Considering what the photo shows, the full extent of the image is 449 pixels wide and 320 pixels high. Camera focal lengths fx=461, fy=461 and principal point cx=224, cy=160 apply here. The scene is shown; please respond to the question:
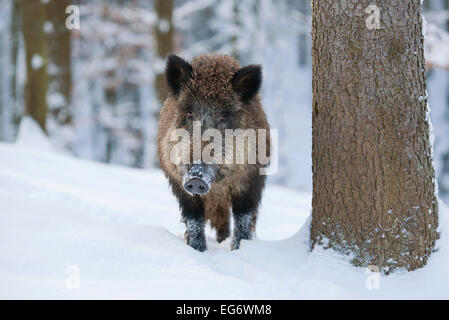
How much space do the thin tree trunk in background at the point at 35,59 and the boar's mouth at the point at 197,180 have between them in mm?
7637

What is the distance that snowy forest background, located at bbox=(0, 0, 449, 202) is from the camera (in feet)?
42.7

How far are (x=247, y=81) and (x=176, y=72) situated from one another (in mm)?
645

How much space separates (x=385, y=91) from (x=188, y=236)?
210cm

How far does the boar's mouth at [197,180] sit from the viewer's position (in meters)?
3.36

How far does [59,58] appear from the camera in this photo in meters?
13.2

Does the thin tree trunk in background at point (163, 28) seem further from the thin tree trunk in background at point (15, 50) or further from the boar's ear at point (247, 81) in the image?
the boar's ear at point (247, 81)

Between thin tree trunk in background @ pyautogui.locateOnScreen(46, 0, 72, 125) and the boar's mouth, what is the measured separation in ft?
33.3

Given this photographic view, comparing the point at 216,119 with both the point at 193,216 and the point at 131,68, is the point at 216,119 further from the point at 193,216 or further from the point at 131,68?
Answer: the point at 131,68

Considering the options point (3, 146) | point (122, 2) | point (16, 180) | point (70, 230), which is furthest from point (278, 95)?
point (70, 230)

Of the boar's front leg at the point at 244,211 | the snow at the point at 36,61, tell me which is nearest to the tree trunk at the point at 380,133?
the boar's front leg at the point at 244,211

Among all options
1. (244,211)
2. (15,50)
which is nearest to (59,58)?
(15,50)

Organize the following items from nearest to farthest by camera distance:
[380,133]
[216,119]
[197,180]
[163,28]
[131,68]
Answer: [380,133] → [197,180] → [216,119] → [163,28] → [131,68]

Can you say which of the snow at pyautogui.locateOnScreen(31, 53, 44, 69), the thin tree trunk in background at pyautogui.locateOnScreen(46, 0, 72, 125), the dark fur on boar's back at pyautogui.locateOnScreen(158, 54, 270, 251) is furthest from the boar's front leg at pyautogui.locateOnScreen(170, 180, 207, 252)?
the thin tree trunk in background at pyautogui.locateOnScreen(46, 0, 72, 125)

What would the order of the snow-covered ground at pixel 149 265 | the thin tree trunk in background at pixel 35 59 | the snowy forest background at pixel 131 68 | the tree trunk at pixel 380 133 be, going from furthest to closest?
the snowy forest background at pixel 131 68
the thin tree trunk in background at pixel 35 59
the tree trunk at pixel 380 133
the snow-covered ground at pixel 149 265
